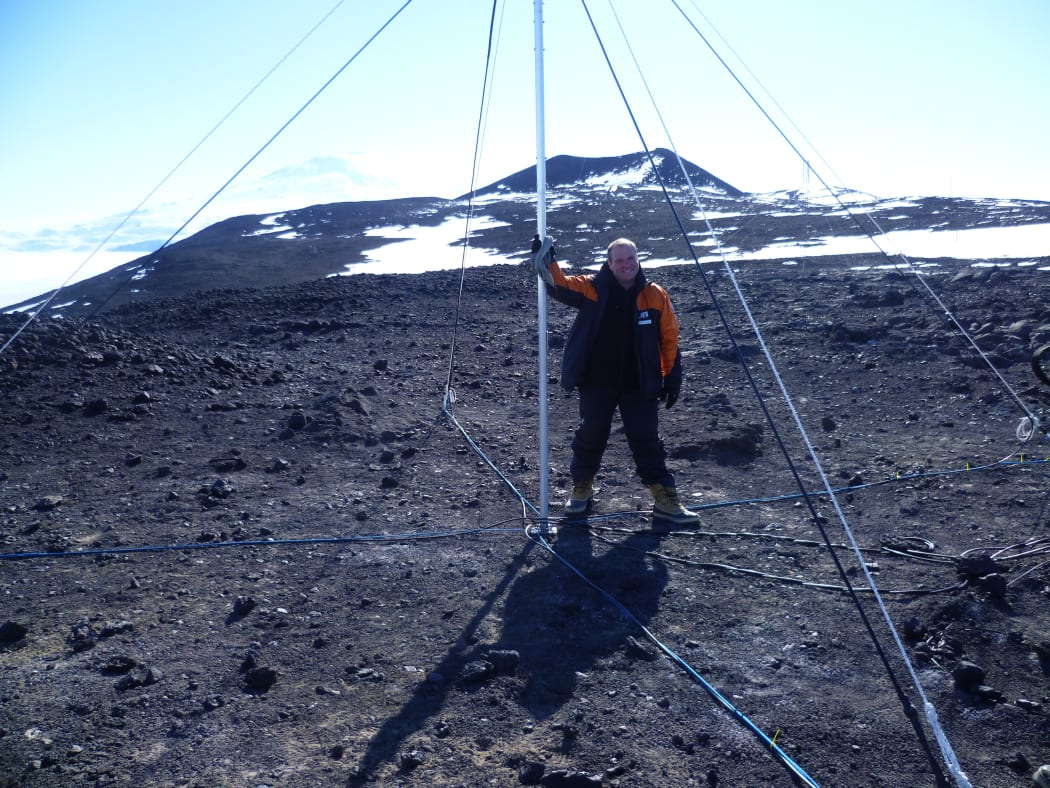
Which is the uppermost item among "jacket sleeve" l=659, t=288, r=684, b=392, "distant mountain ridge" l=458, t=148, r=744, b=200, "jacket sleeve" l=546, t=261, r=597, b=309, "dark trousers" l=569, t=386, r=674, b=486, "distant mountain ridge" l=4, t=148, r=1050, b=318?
"distant mountain ridge" l=458, t=148, r=744, b=200

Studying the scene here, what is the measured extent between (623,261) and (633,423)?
0.99 metres

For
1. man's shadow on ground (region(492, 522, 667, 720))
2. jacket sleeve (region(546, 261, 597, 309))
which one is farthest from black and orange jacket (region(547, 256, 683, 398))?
man's shadow on ground (region(492, 522, 667, 720))

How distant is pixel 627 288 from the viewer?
4.70 meters

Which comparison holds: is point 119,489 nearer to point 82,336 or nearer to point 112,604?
point 112,604

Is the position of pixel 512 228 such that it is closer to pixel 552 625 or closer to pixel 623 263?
pixel 623 263

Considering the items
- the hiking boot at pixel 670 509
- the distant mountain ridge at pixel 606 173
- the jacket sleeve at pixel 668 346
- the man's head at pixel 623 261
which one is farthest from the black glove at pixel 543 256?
the distant mountain ridge at pixel 606 173

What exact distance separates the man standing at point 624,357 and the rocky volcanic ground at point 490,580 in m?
0.42

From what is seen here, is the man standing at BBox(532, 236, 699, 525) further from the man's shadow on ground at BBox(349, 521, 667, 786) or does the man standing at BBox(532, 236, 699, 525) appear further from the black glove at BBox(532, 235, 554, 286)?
the man's shadow on ground at BBox(349, 521, 667, 786)

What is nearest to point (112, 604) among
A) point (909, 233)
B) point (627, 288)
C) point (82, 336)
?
point (627, 288)

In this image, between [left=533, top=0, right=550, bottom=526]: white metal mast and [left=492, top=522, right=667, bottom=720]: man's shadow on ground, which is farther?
[left=533, top=0, right=550, bottom=526]: white metal mast

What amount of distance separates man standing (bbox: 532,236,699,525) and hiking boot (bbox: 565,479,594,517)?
0.12m

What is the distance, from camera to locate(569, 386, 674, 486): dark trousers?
482 centimetres

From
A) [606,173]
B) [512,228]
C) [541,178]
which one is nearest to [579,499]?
[541,178]

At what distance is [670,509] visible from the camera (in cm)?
492
